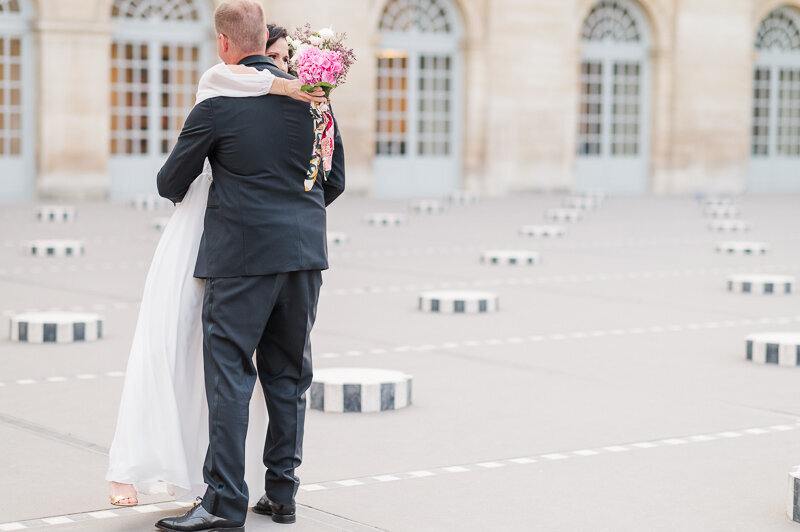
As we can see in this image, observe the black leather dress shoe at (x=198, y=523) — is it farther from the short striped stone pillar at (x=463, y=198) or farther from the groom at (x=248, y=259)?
the short striped stone pillar at (x=463, y=198)

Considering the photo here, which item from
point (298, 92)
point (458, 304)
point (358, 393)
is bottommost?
point (358, 393)

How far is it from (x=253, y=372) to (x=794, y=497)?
72.7 inches

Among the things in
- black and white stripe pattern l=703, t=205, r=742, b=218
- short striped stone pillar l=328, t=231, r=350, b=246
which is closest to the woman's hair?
short striped stone pillar l=328, t=231, r=350, b=246

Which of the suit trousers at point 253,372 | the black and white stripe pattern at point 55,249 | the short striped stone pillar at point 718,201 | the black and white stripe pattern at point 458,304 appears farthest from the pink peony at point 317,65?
the short striped stone pillar at point 718,201

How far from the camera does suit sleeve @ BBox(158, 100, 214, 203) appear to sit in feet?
16.0

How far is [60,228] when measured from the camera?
19469 millimetres

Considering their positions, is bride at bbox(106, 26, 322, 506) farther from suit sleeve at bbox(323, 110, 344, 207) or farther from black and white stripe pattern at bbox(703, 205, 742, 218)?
black and white stripe pattern at bbox(703, 205, 742, 218)

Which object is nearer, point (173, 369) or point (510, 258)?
point (173, 369)

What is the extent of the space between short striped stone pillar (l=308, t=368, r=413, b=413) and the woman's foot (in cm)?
234

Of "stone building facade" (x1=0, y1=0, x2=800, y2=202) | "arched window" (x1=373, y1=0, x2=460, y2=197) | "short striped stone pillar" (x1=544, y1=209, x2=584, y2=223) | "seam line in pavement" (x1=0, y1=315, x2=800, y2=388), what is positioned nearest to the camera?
"seam line in pavement" (x1=0, y1=315, x2=800, y2=388)

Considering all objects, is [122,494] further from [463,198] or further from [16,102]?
[463,198]

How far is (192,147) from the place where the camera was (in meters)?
4.88

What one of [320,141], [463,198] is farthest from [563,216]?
[320,141]

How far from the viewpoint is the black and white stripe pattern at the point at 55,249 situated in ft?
50.7
